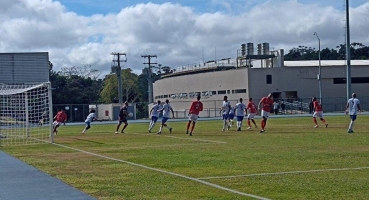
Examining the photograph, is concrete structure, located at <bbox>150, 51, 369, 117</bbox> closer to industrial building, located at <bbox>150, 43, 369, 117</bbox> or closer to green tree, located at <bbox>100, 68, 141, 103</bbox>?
industrial building, located at <bbox>150, 43, 369, 117</bbox>

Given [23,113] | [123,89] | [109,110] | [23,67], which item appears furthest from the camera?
[123,89]

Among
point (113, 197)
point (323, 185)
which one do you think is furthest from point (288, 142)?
point (113, 197)

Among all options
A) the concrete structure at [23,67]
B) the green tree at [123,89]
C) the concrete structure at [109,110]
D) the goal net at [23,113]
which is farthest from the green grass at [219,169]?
the green tree at [123,89]

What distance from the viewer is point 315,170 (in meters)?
13.6

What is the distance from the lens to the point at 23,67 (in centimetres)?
3622

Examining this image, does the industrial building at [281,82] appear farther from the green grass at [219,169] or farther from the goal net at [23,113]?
the green grass at [219,169]

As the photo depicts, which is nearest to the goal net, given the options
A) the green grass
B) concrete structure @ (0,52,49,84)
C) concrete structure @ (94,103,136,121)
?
concrete structure @ (0,52,49,84)

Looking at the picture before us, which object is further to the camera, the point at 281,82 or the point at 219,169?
the point at 281,82

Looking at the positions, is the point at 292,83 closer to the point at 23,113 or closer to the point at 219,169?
the point at 23,113

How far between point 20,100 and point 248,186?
24912 millimetres

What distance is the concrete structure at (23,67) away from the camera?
35656mm

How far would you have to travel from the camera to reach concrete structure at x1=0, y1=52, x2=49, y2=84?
3566 cm

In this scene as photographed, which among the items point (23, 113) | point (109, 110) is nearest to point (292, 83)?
point (109, 110)

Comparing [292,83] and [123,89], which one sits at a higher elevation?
[123,89]
